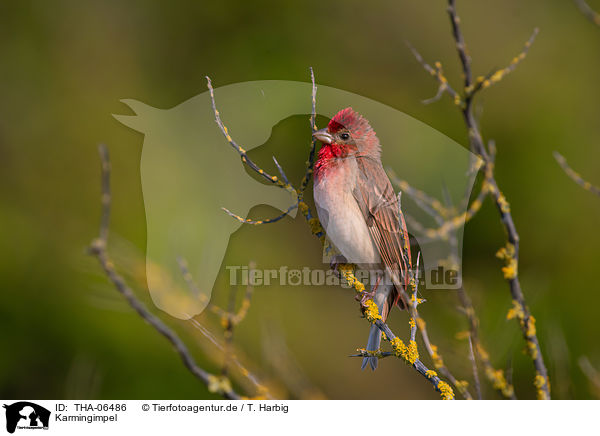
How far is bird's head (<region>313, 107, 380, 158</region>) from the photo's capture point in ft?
9.89

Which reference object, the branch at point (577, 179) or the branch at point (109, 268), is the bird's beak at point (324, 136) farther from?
the branch at point (109, 268)

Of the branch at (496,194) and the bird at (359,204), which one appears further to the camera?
the bird at (359,204)

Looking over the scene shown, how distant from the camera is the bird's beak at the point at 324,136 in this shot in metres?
2.95

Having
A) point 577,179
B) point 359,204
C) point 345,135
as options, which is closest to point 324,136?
point 345,135

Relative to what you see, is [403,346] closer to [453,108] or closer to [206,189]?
[206,189]

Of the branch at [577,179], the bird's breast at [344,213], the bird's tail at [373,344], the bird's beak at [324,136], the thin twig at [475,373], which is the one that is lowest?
the thin twig at [475,373]

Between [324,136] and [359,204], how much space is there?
1.29ft

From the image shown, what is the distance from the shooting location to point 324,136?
2.98 meters

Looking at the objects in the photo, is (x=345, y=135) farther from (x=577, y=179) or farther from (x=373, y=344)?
(x=577, y=179)

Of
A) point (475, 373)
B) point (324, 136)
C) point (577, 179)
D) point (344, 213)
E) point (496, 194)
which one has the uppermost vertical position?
point (324, 136)

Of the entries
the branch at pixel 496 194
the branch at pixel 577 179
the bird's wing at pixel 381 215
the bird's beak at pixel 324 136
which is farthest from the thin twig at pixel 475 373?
the bird's beak at pixel 324 136

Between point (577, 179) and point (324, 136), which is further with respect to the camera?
point (324, 136)

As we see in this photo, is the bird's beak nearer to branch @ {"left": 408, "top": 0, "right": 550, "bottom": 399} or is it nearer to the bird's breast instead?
the bird's breast

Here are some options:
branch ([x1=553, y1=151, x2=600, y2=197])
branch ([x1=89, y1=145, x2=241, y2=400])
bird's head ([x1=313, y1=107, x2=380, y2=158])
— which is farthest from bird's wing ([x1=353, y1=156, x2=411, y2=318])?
branch ([x1=89, y1=145, x2=241, y2=400])
